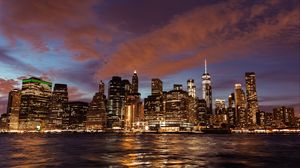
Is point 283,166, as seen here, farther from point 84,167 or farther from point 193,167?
point 84,167

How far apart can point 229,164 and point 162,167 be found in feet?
41.4

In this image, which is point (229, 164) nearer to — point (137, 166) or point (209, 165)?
point (209, 165)

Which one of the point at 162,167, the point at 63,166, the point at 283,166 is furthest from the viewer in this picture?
the point at 283,166

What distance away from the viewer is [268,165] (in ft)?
164

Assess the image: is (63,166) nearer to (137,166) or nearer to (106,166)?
(106,166)

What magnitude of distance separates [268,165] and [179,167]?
52.2ft

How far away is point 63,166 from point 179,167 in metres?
17.1

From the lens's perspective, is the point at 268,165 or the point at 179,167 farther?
the point at 268,165

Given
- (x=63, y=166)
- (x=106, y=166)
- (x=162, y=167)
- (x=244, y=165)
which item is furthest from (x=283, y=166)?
(x=63, y=166)

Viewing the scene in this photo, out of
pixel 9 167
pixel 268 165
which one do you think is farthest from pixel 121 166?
pixel 268 165

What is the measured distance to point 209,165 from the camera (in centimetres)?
4778

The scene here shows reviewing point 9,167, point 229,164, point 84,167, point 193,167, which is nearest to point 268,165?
A: point 229,164

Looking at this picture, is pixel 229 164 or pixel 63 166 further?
pixel 229 164

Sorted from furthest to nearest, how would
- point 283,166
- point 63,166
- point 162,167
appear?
point 283,166 → point 63,166 → point 162,167
